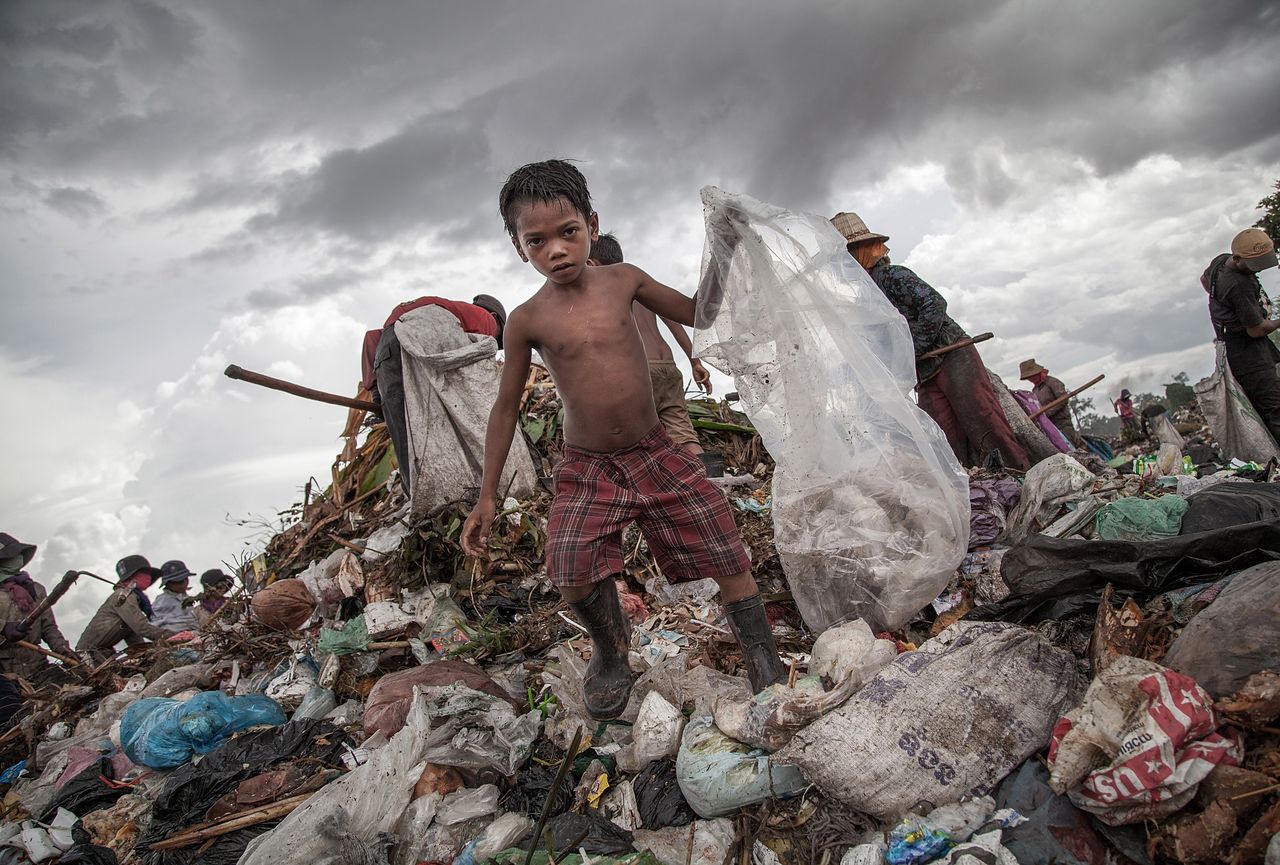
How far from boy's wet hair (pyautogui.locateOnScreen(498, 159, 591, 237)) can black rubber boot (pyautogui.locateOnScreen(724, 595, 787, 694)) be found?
1.38 metres

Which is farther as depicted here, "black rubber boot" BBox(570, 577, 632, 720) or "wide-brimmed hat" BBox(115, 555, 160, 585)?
"wide-brimmed hat" BBox(115, 555, 160, 585)

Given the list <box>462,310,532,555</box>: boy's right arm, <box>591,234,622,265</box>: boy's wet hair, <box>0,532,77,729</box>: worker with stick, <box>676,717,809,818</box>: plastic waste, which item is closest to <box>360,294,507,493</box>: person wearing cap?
<box>591,234,622,265</box>: boy's wet hair

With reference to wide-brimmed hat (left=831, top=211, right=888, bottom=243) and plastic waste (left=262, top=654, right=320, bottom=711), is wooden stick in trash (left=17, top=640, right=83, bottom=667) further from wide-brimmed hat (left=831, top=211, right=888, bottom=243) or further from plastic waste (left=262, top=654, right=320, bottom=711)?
wide-brimmed hat (left=831, top=211, right=888, bottom=243)

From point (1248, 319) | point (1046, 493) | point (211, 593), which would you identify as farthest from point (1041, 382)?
point (211, 593)

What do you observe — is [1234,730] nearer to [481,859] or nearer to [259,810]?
[481,859]

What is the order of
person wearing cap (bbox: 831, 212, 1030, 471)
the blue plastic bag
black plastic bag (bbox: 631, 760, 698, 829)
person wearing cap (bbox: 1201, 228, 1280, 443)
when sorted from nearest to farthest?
black plastic bag (bbox: 631, 760, 698, 829) → the blue plastic bag → person wearing cap (bbox: 831, 212, 1030, 471) → person wearing cap (bbox: 1201, 228, 1280, 443)

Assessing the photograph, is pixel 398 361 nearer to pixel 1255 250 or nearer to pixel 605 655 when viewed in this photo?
pixel 605 655

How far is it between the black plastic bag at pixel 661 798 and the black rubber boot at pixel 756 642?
0.37 m

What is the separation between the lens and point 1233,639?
1509 millimetres

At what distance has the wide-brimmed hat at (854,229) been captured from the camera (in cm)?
425

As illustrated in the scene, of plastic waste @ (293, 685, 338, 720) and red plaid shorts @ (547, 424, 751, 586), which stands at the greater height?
red plaid shorts @ (547, 424, 751, 586)

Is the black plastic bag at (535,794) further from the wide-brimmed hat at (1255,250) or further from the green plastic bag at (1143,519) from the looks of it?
the wide-brimmed hat at (1255,250)

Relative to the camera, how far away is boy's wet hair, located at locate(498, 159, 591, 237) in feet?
6.90

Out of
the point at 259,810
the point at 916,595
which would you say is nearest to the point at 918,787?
the point at 916,595
